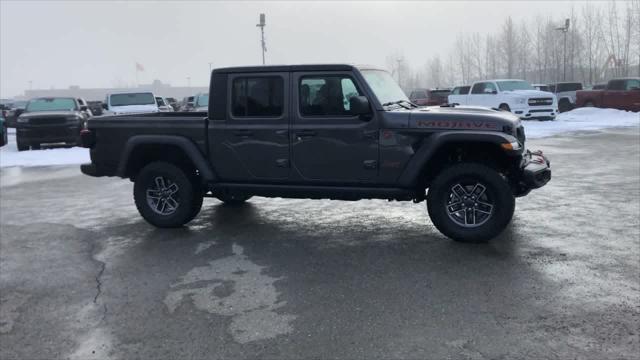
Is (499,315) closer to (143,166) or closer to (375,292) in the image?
→ (375,292)

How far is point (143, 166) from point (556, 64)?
70.8m

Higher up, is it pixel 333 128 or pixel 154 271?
pixel 333 128

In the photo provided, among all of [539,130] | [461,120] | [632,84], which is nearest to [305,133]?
[461,120]

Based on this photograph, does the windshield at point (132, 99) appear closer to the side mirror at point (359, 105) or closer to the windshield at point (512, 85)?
the windshield at point (512, 85)

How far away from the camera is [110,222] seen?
8.10 metres

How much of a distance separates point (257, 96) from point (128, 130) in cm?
185

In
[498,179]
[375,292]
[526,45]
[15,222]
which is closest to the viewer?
[375,292]

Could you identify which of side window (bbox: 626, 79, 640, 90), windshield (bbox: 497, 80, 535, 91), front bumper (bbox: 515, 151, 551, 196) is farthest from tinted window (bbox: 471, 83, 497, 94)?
front bumper (bbox: 515, 151, 551, 196)

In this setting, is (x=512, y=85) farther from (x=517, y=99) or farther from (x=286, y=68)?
(x=286, y=68)

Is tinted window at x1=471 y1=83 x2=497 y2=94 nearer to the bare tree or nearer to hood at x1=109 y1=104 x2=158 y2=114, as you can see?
hood at x1=109 y1=104 x2=158 y2=114

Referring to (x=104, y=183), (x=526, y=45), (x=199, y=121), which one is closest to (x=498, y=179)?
(x=199, y=121)

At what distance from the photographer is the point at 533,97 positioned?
83.6 feet

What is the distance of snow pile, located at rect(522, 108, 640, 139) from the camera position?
2220 cm

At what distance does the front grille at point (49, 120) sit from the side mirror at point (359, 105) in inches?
618
